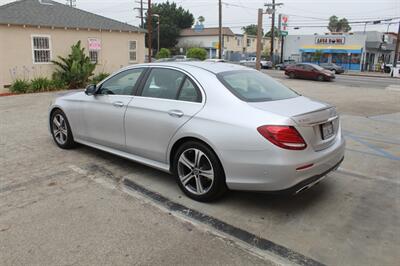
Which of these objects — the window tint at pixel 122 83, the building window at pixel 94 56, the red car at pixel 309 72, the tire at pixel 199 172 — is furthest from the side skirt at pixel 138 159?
the red car at pixel 309 72

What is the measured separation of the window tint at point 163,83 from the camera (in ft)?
14.5

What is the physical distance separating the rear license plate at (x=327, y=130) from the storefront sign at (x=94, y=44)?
16570mm

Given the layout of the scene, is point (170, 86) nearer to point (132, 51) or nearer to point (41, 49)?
point (41, 49)

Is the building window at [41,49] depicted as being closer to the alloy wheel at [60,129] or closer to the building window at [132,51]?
the building window at [132,51]

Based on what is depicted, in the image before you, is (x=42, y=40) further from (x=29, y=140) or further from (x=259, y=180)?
(x=259, y=180)

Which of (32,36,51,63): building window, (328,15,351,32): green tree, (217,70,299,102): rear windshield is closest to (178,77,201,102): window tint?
(217,70,299,102): rear windshield

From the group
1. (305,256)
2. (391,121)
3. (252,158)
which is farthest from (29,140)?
(391,121)

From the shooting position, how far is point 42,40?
16375 mm

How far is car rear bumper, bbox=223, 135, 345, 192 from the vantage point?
3.45 metres

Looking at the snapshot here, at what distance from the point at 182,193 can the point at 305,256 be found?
1.74 m

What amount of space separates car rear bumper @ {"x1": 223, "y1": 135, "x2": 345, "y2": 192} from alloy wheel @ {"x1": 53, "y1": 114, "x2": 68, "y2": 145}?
348cm

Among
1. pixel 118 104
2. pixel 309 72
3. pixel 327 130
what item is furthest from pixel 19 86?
pixel 309 72

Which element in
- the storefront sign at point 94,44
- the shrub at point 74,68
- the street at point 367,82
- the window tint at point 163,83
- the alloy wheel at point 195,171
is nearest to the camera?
the alloy wheel at point 195,171

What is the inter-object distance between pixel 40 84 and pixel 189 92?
13.4 meters
